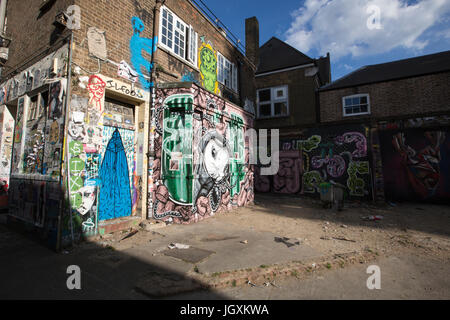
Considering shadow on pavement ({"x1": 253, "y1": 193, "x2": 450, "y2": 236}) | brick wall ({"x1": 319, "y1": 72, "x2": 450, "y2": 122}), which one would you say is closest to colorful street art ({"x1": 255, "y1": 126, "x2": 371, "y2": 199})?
shadow on pavement ({"x1": 253, "y1": 193, "x2": 450, "y2": 236})

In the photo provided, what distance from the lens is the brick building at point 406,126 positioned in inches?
370

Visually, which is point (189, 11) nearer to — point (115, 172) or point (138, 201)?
point (115, 172)

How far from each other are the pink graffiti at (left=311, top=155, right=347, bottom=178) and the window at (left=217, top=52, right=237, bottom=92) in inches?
234

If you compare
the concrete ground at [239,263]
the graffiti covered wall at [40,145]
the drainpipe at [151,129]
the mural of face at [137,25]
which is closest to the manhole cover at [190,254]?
the concrete ground at [239,263]

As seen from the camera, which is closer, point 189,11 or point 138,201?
point 138,201

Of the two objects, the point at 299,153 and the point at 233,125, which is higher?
the point at 233,125

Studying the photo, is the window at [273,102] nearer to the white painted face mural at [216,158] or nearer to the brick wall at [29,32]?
the white painted face mural at [216,158]

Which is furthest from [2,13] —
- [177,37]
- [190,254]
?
[190,254]

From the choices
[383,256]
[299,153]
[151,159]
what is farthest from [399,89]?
[151,159]

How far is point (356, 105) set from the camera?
1287cm

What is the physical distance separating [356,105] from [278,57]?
6.70 meters

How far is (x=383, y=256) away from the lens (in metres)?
4.14

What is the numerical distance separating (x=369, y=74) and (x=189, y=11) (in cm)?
1220

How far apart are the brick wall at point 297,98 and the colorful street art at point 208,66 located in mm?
5969
